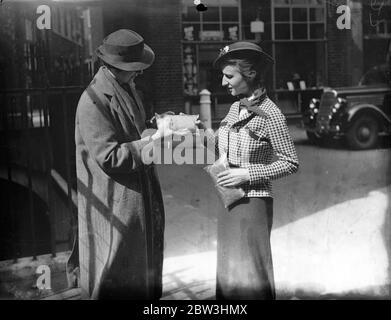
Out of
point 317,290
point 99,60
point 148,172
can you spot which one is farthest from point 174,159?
point 317,290

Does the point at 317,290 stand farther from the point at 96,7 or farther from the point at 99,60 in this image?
the point at 96,7

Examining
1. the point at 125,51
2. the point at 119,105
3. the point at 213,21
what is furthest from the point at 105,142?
the point at 213,21

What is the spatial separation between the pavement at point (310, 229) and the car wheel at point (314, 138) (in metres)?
0.07

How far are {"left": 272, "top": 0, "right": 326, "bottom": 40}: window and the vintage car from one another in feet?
1.86

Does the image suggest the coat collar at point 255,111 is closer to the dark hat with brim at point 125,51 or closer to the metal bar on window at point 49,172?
the dark hat with brim at point 125,51

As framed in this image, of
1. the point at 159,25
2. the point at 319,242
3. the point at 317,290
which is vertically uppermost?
the point at 159,25

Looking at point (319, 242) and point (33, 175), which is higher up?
point (33, 175)

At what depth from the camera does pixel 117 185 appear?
3.75 m

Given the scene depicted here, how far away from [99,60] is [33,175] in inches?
54.2

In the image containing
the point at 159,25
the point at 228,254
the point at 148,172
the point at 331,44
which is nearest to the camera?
the point at 228,254

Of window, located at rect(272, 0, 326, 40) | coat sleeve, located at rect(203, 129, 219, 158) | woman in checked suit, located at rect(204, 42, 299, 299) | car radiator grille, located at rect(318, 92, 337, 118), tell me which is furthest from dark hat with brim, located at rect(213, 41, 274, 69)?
car radiator grille, located at rect(318, 92, 337, 118)

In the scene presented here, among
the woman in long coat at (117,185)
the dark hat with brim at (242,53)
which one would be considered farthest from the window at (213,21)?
the dark hat with brim at (242,53)

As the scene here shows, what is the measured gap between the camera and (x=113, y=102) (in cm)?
356

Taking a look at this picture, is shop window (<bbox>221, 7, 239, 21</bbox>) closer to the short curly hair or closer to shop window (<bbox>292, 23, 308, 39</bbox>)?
shop window (<bbox>292, 23, 308, 39</bbox>)
